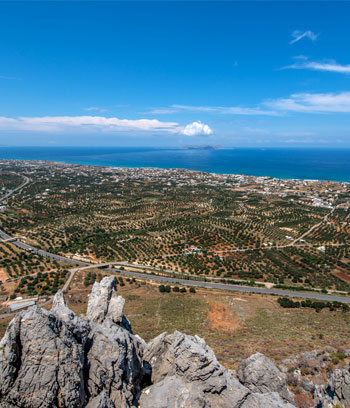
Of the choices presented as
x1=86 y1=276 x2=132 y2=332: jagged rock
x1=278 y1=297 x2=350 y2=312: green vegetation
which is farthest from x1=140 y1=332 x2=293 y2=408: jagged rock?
x1=278 y1=297 x2=350 y2=312: green vegetation

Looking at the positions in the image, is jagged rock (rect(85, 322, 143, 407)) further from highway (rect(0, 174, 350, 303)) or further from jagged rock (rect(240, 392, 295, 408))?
highway (rect(0, 174, 350, 303))

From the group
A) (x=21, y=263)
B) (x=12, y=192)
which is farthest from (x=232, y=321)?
(x=12, y=192)

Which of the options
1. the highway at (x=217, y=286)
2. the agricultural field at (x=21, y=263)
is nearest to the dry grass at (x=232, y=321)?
the highway at (x=217, y=286)

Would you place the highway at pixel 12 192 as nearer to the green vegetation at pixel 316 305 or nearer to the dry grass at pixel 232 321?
the dry grass at pixel 232 321

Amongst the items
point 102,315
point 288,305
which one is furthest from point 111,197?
point 102,315

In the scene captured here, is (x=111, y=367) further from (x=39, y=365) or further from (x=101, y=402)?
(x=39, y=365)

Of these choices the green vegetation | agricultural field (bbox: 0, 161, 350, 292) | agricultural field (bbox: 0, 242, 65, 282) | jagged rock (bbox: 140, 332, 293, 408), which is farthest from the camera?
agricultural field (bbox: 0, 161, 350, 292)
